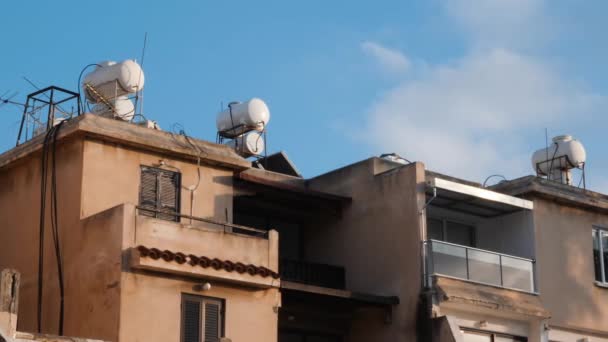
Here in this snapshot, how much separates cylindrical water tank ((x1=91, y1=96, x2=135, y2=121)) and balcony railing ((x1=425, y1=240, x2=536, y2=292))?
7.88 meters

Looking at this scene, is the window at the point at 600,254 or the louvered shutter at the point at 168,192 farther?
the window at the point at 600,254

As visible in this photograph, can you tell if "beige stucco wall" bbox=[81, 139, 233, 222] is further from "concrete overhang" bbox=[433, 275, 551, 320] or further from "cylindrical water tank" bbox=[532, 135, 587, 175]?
"cylindrical water tank" bbox=[532, 135, 587, 175]

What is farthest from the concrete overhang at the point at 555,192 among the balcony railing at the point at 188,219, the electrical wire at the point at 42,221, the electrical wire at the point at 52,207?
the electrical wire at the point at 42,221

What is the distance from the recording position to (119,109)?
32.2m

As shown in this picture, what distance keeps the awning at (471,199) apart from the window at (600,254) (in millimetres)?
2761

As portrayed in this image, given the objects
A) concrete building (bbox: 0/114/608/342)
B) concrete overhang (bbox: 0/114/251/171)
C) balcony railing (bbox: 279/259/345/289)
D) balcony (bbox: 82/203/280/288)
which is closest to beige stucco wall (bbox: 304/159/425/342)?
concrete building (bbox: 0/114/608/342)

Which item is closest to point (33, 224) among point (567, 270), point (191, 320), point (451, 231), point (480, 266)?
point (191, 320)

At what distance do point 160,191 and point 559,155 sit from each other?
45.1 ft

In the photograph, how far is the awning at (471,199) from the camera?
107 ft

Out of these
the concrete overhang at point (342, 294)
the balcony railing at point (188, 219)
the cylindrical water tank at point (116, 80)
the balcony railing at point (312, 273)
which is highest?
the cylindrical water tank at point (116, 80)

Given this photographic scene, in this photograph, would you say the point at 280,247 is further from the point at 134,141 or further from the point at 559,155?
the point at 559,155

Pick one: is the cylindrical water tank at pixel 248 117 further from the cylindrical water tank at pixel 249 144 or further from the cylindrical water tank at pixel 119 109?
the cylindrical water tank at pixel 119 109

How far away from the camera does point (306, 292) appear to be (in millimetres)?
30297

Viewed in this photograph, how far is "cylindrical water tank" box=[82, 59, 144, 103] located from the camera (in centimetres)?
3244
